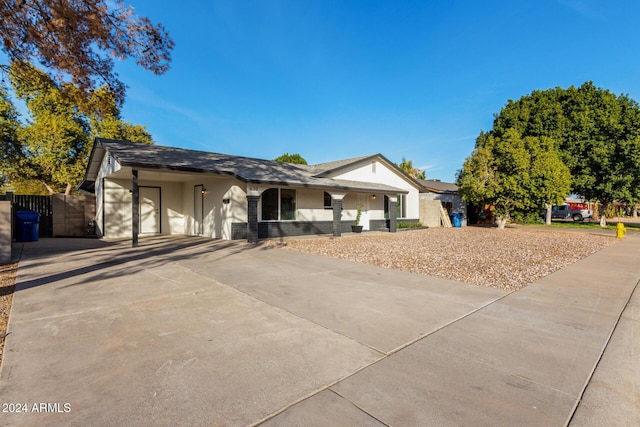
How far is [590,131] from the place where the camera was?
73.5 ft

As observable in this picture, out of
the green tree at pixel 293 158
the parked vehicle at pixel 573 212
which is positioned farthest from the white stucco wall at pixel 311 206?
the parked vehicle at pixel 573 212

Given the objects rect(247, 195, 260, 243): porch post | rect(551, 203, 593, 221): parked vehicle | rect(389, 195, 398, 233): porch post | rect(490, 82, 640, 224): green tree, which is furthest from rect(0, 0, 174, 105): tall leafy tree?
rect(551, 203, 593, 221): parked vehicle

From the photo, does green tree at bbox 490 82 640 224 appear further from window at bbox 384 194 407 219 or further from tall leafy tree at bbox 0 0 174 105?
tall leafy tree at bbox 0 0 174 105

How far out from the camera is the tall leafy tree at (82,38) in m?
6.65

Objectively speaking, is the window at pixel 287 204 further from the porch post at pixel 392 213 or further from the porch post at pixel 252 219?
the porch post at pixel 392 213

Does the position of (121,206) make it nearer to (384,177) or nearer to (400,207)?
(384,177)

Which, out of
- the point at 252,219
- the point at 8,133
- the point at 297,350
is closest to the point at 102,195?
the point at 252,219

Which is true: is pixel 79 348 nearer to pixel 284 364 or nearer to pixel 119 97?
pixel 284 364

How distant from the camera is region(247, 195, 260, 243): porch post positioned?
1207 centimetres

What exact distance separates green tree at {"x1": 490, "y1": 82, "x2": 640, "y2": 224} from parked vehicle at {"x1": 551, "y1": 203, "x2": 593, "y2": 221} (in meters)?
11.0

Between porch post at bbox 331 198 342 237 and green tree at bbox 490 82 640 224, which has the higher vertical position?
green tree at bbox 490 82 640 224

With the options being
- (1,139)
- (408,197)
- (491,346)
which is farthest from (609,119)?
(1,139)

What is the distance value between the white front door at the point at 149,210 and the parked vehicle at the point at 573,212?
3825cm

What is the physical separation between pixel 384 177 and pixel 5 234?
56.5ft
